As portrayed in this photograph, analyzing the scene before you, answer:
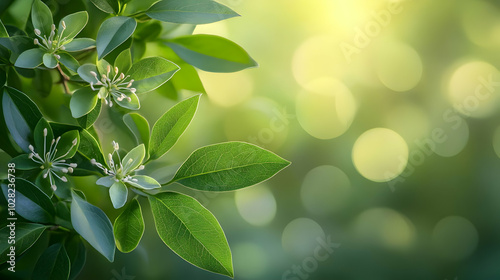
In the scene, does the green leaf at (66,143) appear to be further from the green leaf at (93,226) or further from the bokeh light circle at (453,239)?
the bokeh light circle at (453,239)

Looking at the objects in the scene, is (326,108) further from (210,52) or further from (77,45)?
(77,45)

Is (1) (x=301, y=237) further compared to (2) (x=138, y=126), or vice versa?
(1) (x=301, y=237)

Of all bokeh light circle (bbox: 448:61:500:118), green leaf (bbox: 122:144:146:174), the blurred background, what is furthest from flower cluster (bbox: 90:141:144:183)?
bokeh light circle (bbox: 448:61:500:118)

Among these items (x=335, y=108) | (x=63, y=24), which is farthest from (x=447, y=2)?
(x=63, y=24)

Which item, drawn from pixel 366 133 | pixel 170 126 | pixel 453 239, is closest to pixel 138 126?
pixel 170 126

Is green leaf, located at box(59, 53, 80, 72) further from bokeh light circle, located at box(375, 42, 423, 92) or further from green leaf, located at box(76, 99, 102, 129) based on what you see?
bokeh light circle, located at box(375, 42, 423, 92)

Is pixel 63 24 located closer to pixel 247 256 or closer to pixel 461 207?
pixel 247 256
